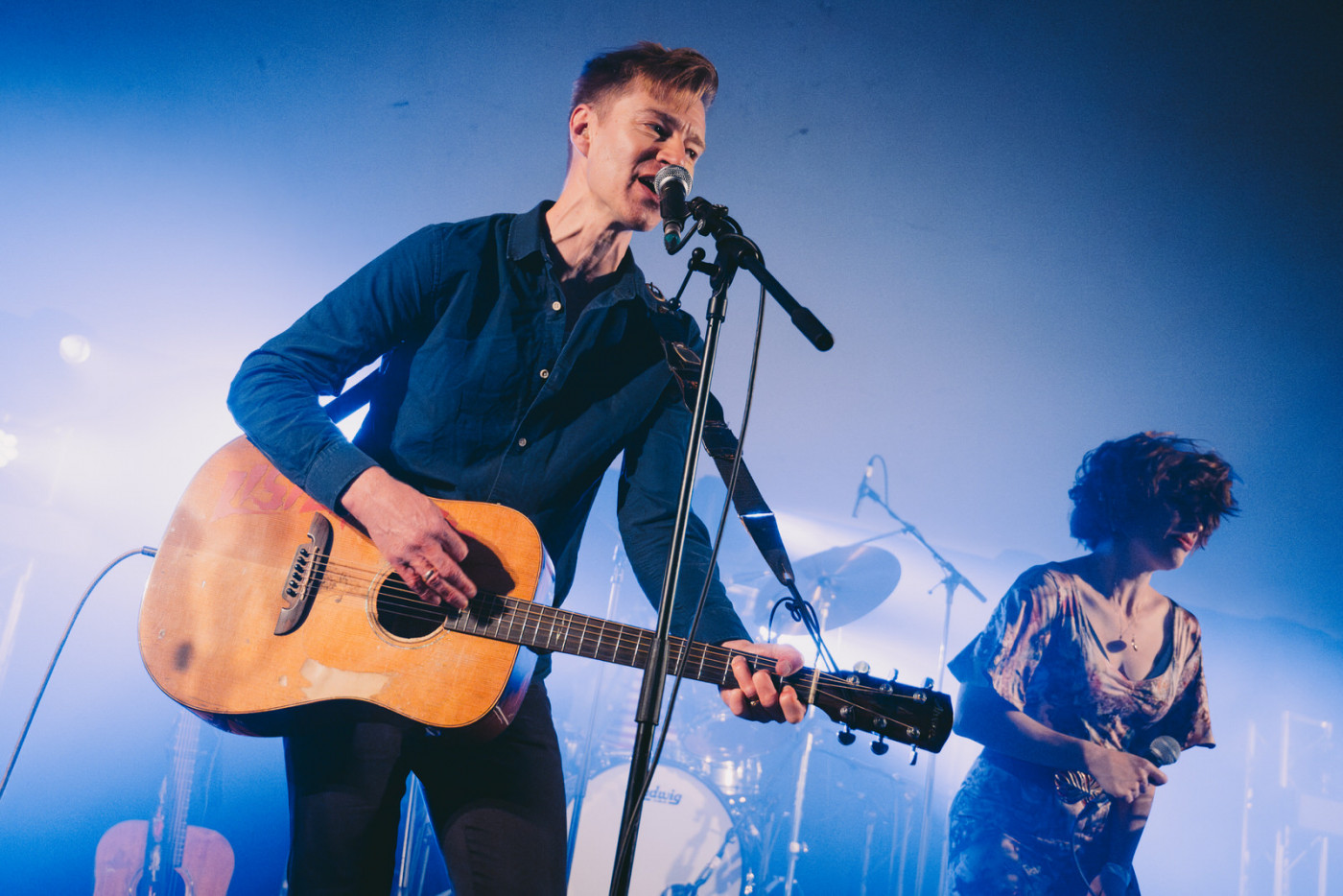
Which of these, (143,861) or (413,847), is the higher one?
(413,847)

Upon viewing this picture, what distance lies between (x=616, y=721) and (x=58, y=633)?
11.8 ft

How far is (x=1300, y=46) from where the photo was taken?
4266mm

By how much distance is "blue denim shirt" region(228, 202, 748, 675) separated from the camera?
6.42 feet

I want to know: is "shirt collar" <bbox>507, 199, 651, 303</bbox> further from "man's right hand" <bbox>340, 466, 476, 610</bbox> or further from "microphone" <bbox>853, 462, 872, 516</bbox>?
"microphone" <bbox>853, 462, 872, 516</bbox>

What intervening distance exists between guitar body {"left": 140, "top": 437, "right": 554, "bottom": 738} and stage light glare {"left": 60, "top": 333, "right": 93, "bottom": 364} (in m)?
2.20

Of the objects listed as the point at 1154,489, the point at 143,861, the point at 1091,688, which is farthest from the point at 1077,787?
the point at 143,861

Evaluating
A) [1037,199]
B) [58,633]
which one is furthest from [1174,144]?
[58,633]

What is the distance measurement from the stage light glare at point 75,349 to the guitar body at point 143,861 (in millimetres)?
2435

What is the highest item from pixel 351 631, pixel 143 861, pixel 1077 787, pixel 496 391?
pixel 496 391

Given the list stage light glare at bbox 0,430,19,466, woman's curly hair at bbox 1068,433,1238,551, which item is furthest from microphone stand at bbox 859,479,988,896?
stage light glare at bbox 0,430,19,466

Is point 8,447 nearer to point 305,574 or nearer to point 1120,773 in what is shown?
point 305,574

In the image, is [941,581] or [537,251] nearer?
[537,251]

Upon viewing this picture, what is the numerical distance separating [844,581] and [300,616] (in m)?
4.47

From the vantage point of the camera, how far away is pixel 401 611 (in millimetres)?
1848
